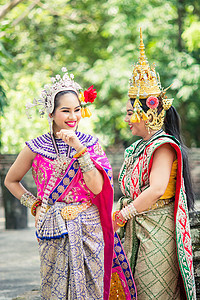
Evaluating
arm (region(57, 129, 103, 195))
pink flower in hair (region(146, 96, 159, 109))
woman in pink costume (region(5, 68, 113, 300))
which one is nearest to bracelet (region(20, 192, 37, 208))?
woman in pink costume (region(5, 68, 113, 300))

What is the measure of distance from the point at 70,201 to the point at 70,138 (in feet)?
1.36

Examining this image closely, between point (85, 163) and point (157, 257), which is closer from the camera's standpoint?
point (85, 163)

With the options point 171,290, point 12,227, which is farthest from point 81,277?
point 12,227

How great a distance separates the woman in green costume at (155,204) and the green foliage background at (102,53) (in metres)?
4.81

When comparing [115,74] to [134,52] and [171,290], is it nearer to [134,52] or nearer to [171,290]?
[134,52]

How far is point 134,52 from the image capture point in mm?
12281

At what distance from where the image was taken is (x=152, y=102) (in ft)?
10.9

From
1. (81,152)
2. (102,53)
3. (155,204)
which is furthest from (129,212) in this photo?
(102,53)

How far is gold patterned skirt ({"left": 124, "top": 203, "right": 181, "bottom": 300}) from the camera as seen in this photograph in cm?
331

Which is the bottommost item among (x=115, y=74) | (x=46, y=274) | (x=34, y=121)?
(x=46, y=274)

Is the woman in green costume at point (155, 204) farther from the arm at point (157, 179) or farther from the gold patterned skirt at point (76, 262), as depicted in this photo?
the gold patterned skirt at point (76, 262)

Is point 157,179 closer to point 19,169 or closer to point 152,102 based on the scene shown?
point 152,102

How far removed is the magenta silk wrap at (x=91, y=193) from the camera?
3.10m

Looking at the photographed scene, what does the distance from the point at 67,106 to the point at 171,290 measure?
1.38m
